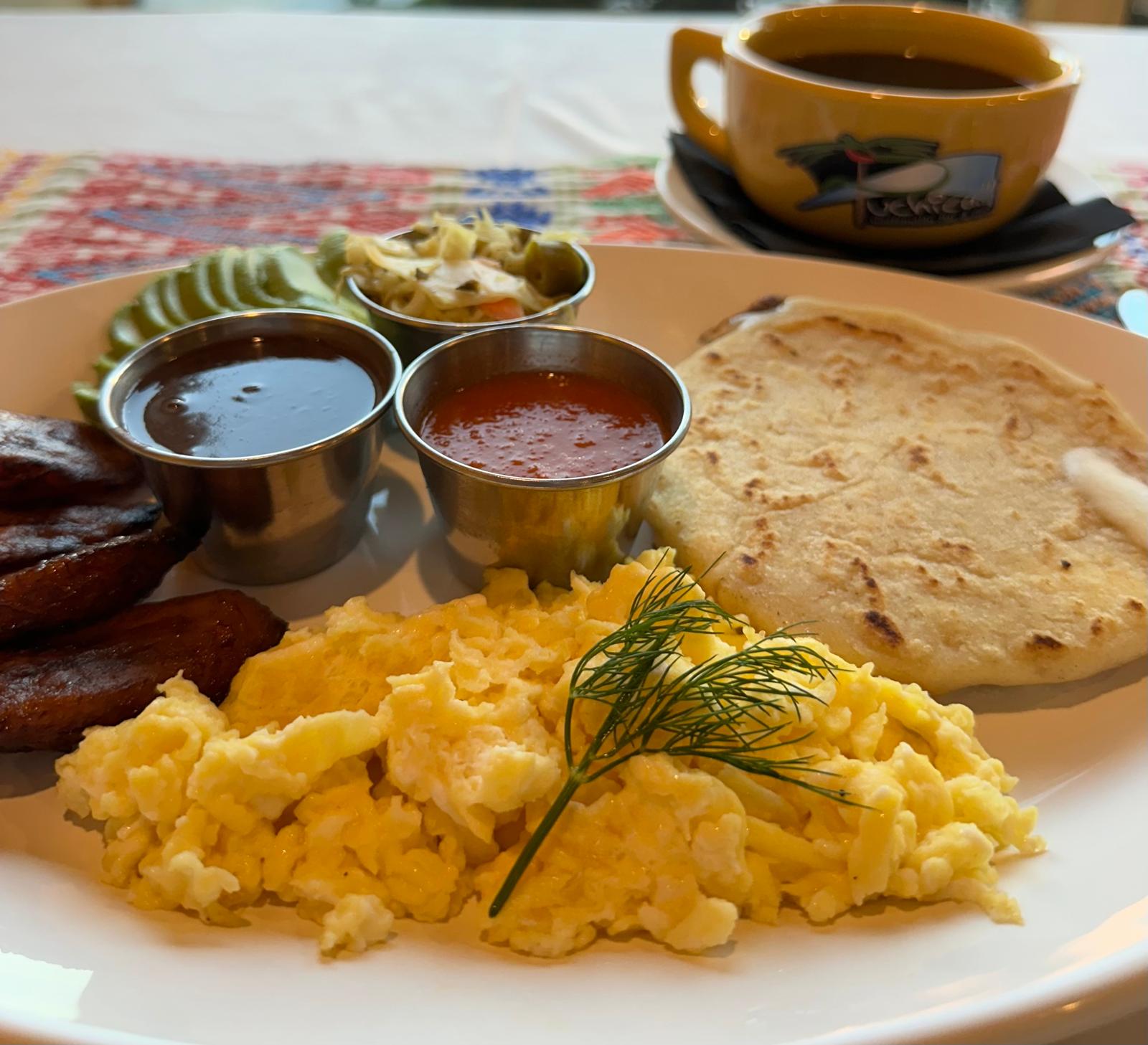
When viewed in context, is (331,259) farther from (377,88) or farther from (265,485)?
(377,88)

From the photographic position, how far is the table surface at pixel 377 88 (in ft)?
17.6

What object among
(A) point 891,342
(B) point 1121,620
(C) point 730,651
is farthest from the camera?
(A) point 891,342

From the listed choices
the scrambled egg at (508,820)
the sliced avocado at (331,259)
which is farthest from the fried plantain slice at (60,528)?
the sliced avocado at (331,259)

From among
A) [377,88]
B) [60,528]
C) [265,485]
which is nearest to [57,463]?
[60,528]

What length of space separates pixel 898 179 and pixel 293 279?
2.23 metres

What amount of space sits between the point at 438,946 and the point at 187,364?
74.8 inches

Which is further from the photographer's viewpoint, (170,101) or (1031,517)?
(170,101)

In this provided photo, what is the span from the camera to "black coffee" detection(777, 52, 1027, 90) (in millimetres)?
3957

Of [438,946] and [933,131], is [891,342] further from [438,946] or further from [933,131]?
[438,946]

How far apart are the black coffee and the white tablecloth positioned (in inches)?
56.2

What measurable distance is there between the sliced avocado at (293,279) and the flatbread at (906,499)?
4.38 feet

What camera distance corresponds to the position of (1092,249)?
379cm

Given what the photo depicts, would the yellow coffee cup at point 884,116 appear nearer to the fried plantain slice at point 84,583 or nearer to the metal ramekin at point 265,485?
the metal ramekin at point 265,485

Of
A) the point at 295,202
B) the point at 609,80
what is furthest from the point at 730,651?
the point at 609,80
